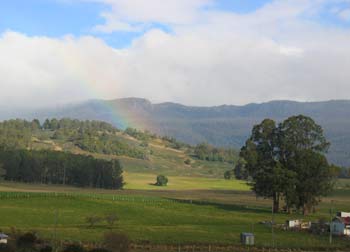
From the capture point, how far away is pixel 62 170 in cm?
18175

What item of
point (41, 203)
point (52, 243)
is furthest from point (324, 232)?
point (41, 203)

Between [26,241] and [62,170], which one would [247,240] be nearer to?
[26,241]

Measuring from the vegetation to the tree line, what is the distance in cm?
8137

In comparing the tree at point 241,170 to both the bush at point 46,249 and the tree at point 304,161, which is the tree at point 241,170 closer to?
the tree at point 304,161

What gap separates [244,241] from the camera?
5931 cm

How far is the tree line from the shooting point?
17450 cm

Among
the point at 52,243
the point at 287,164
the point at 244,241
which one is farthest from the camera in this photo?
the point at 287,164

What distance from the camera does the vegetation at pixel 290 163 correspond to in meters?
100

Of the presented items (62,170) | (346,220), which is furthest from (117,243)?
(62,170)

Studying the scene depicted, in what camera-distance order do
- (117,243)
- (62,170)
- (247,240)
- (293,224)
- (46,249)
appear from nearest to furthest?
(46,249)
(117,243)
(247,240)
(293,224)
(62,170)

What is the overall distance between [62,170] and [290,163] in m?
97.4

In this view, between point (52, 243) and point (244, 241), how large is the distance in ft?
66.5

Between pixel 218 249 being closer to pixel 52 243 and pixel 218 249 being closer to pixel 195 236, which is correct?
pixel 195 236

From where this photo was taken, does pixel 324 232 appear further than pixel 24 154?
No
